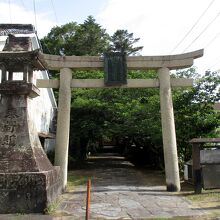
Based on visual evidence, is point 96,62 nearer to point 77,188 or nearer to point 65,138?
point 65,138

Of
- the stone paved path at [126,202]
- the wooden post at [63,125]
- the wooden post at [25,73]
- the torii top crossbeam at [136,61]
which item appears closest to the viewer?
the stone paved path at [126,202]

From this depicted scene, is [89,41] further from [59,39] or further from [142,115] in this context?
[142,115]

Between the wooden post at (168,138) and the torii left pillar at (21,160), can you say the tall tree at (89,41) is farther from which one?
the torii left pillar at (21,160)

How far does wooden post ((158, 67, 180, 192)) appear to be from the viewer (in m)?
14.0

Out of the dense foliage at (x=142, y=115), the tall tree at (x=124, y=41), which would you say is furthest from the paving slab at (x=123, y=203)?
the tall tree at (x=124, y=41)

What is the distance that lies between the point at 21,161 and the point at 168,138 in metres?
6.30

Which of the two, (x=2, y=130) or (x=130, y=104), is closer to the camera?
(x=2, y=130)

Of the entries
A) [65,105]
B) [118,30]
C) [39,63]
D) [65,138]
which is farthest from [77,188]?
[118,30]

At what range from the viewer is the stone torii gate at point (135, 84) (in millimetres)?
14180

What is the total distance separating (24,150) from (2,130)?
90cm

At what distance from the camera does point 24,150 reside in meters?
10.3

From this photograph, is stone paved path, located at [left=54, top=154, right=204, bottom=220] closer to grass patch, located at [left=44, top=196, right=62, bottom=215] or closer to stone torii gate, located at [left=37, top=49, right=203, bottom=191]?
grass patch, located at [left=44, top=196, right=62, bottom=215]

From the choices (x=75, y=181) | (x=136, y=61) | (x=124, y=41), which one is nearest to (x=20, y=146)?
(x=136, y=61)

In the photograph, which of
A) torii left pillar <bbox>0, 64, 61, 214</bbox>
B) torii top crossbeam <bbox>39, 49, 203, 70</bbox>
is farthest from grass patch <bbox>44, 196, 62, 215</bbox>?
torii top crossbeam <bbox>39, 49, 203, 70</bbox>
